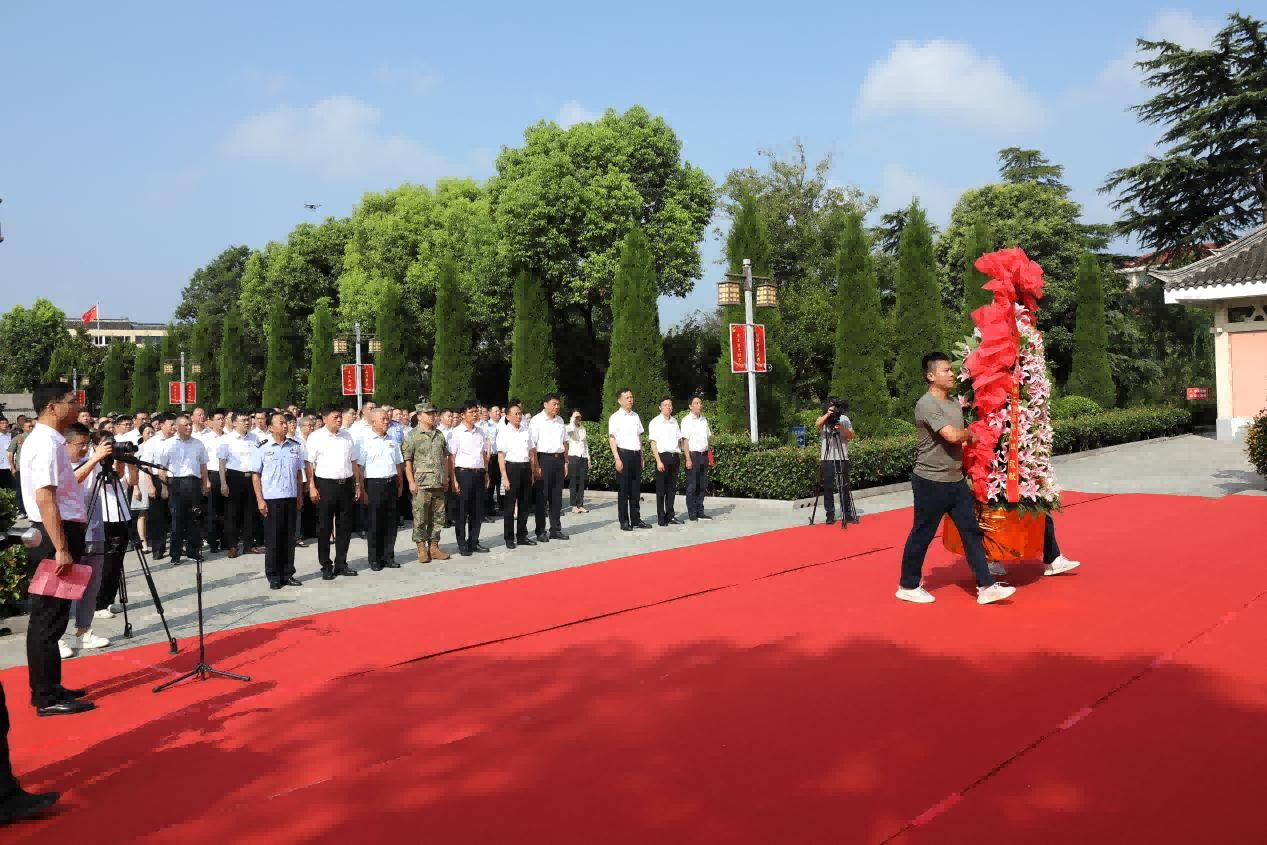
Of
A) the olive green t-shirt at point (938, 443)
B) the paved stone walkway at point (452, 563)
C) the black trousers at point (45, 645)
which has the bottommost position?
the paved stone walkway at point (452, 563)

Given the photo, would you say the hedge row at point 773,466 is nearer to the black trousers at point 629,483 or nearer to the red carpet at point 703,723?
the black trousers at point 629,483

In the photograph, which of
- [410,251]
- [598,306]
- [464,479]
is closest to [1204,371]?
[598,306]

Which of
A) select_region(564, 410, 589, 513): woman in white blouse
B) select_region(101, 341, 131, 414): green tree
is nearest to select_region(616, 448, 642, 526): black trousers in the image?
select_region(564, 410, 589, 513): woman in white blouse

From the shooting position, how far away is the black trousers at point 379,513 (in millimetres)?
10531

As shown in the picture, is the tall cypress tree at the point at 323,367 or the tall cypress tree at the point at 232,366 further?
the tall cypress tree at the point at 232,366

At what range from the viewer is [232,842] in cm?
375

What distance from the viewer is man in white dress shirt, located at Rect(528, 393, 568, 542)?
1252 centimetres

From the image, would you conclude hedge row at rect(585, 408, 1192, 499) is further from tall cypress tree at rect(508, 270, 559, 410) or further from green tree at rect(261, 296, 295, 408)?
green tree at rect(261, 296, 295, 408)

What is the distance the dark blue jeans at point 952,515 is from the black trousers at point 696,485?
6.69 meters

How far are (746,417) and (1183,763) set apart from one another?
16.2 metres

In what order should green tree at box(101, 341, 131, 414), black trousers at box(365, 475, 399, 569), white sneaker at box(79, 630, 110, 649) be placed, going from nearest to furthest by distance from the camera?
white sneaker at box(79, 630, 110, 649)
black trousers at box(365, 475, 399, 569)
green tree at box(101, 341, 131, 414)

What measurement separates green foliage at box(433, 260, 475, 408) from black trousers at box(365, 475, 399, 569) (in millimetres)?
19466

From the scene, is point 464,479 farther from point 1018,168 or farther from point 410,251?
point 1018,168

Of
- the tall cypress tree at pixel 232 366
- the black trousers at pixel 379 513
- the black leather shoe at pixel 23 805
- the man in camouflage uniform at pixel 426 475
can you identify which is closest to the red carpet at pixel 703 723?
the black leather shoe at pixel 23 805
